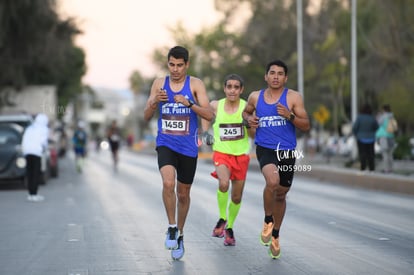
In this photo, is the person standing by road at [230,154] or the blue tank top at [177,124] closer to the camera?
the blue tank top at [177,124]

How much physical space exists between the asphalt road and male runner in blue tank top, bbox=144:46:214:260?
25.7 inches

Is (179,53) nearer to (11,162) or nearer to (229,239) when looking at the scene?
(229,239)

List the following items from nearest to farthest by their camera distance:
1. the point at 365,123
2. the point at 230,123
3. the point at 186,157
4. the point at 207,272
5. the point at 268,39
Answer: the point at 207,272
the point at 186,157
the point at 230,123
the point at 365,123
the point at 268,39

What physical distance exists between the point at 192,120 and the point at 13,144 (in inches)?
508

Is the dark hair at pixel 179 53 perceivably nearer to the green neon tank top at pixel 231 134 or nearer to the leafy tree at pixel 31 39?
the green neon tank top at pixel 231 134

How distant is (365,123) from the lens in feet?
72.1

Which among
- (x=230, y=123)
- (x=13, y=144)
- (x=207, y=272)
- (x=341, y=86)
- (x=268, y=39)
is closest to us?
(x=207, y=272)

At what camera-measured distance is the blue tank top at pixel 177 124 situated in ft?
27.8

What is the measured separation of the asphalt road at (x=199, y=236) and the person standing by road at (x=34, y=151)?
0.36 metres

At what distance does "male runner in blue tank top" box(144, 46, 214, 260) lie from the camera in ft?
27.5

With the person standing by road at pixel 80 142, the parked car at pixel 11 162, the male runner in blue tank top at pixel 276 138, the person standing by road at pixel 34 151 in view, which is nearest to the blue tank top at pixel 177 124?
the male runner in blue tank top at pixel 276 138

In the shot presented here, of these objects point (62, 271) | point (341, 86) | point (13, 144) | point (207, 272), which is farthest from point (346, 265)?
point (341, 86)

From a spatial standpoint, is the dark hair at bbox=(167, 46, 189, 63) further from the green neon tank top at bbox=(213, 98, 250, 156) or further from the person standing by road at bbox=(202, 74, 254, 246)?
the green neon tank top at bbox=(213, 98, 250, 156)

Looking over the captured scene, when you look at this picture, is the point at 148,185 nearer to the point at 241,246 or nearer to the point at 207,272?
the point at 241,246
